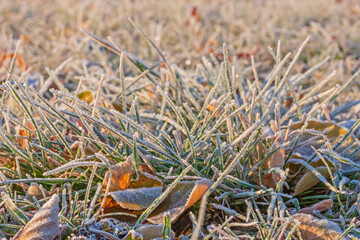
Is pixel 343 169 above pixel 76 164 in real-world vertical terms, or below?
below

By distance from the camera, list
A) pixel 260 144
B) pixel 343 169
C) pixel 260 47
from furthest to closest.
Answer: pixel 260 47, pixel 343 169, pixel 260 144

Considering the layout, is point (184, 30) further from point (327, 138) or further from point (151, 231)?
point (151, 231)

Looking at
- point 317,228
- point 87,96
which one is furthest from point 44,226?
point 87,96

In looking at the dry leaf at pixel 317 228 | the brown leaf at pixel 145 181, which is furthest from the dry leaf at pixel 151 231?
the dry leaf at pixel 317 228

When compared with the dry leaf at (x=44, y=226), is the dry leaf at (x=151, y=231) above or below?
below

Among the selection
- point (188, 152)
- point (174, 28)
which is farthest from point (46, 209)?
point (174, 28)

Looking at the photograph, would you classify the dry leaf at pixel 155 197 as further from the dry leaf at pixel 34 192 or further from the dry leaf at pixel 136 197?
the dry leaf at pixel 34 192

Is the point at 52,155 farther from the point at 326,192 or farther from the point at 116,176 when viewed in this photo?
the point at 326,192

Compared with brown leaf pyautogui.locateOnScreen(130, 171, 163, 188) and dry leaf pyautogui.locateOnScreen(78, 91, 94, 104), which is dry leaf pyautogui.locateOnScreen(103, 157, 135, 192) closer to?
brown leaf pyautogui.locateOnScreen(130, 171, 163, 188)
